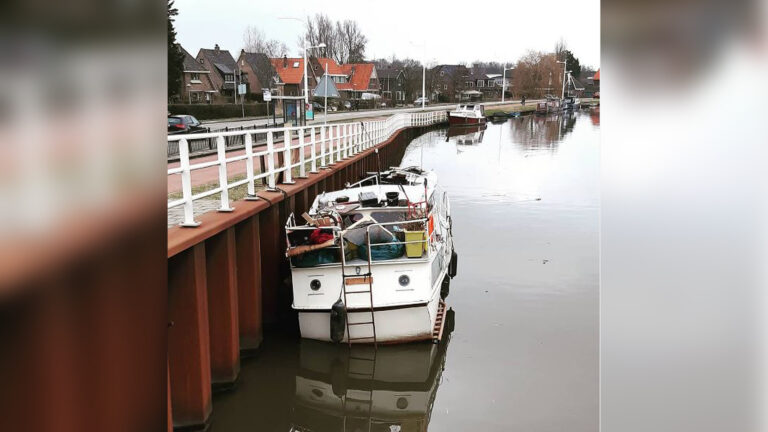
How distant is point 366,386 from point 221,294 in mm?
2144

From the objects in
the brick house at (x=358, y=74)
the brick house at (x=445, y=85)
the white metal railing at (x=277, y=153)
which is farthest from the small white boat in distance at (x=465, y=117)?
the brick house at (x=358, y=74)

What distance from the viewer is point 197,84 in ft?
65.0

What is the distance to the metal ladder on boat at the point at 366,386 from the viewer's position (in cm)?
741

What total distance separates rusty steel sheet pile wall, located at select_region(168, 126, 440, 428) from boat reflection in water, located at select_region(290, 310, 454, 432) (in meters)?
0.85

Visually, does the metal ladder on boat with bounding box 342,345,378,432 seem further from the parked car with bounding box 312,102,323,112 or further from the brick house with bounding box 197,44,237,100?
the parked car with bounding box 312,102,323,112

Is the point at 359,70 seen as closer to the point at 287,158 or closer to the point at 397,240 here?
the point at 397,240

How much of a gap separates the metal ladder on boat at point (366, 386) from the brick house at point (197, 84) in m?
4.44

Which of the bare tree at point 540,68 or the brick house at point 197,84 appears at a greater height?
the brick house at point 197,84

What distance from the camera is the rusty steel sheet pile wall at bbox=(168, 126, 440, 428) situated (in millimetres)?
6227

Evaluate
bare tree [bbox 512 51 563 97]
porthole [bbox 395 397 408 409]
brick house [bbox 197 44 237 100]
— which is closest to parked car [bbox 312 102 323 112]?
brick house [bbox 197 44 237 100]

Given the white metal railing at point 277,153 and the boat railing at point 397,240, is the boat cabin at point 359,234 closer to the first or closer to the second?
the boat railing at point 397,240
